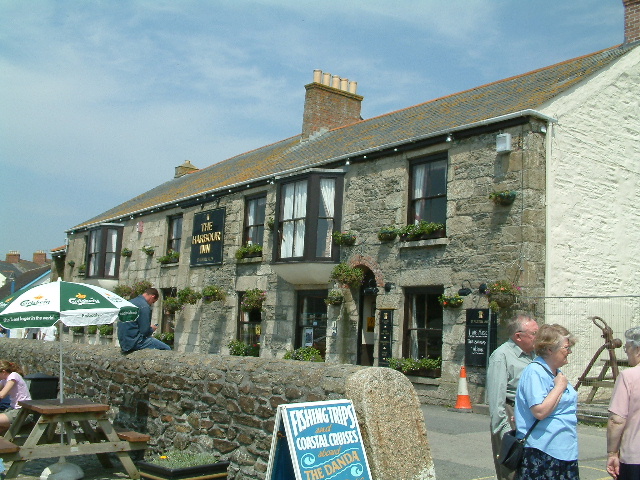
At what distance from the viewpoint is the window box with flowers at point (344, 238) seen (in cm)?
1444

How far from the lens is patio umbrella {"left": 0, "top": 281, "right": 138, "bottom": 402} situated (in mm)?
7516

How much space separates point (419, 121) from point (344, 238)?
10.6 feet

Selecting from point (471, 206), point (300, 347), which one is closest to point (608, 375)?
point (471, 206)

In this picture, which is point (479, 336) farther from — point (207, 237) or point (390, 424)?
point (207, 237)

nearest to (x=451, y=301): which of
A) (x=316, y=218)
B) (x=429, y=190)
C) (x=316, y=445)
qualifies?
(x=429, y=190)

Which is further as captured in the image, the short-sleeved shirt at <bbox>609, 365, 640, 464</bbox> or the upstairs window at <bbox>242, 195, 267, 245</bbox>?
the upstairs window at <bbox>242, 195, 267, 245</bbox>

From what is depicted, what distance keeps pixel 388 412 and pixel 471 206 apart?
7.20 metres

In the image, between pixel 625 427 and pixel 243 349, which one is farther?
pixel 243 349

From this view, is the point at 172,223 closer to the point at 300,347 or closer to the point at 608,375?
the point at 300,347

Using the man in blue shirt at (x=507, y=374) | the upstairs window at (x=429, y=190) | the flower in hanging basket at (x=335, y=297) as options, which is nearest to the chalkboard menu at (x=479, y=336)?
the upstairs window at (x=429, y=190)

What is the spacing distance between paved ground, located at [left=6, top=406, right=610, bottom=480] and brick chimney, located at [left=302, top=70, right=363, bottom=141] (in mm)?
11509

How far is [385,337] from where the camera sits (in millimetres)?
13492

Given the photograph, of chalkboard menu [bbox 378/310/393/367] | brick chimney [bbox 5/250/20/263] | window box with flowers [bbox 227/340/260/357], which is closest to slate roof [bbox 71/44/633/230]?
chalkboard menu [bbox 378/310/393/367]

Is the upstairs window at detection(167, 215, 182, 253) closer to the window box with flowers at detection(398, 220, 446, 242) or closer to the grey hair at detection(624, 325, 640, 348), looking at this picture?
the window box with flowers at detection(398, 220, 446, 242)
